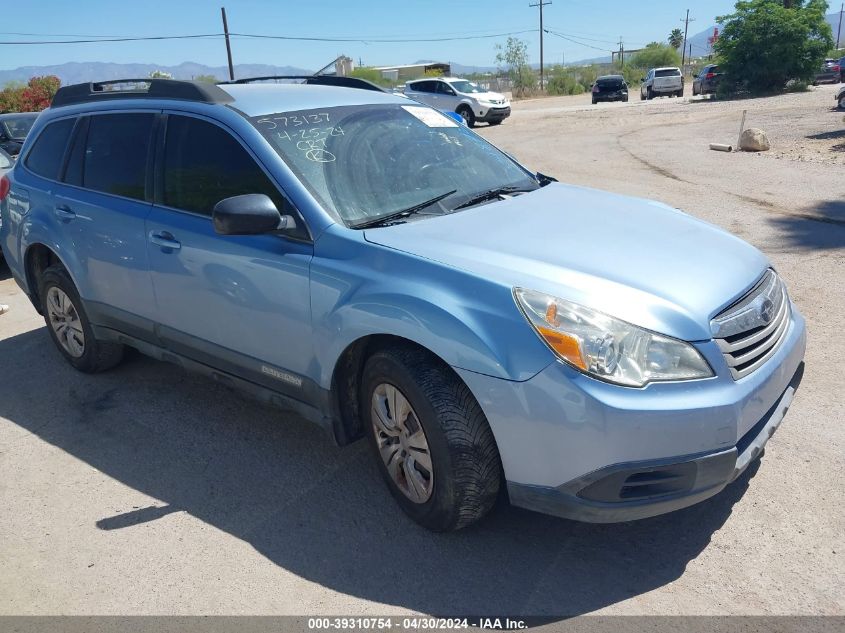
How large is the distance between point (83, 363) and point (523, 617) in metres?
3.81

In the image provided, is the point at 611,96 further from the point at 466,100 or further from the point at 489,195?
the point at 489,195

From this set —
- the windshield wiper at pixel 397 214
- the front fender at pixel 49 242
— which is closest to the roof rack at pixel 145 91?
the front fender at pixel 49 242

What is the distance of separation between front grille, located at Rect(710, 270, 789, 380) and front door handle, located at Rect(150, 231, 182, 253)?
2751mm

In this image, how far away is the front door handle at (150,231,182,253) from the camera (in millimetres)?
4109

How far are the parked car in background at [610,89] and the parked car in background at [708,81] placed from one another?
357 cm

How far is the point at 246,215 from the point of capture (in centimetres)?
337

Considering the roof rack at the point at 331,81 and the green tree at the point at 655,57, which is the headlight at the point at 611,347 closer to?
the roof rack at the point at 331,81

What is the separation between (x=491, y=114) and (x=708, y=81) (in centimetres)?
1584

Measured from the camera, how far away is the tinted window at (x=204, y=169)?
379 centimetres

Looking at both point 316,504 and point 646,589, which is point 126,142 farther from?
point 646,589

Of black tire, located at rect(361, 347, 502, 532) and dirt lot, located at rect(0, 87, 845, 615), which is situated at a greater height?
black tire, located at rect(361, 347, 502, 532)

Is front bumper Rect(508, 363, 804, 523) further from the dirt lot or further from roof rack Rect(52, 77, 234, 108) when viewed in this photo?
roof rack Rect(52, 77, 234, 108)

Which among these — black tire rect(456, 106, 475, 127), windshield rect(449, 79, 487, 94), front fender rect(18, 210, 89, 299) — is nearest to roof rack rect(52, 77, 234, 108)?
front fender rect(18, 210, 89, 299)

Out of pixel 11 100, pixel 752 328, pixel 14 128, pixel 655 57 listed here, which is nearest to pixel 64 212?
pixel 752 328
